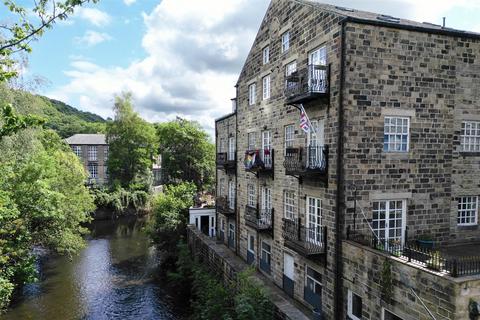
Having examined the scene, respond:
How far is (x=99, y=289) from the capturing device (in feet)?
75.3

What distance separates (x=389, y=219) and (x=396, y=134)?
3.06 metres

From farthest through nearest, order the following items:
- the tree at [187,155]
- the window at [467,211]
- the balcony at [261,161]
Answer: the tree at [187,155], the balcony at [261,161], the window at [467,211]

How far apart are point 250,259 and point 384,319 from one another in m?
10.9

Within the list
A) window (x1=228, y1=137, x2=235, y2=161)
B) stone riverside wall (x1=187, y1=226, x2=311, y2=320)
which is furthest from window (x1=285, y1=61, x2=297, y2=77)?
stone riverside wall (x1=187, y1=226, x2=311, y2=320)

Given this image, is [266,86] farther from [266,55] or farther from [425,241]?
[425,241]

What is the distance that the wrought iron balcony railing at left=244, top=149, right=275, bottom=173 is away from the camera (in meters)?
17.9

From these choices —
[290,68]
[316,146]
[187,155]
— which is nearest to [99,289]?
[316,146]

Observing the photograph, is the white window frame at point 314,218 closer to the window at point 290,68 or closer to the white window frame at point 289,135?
the white window frame at point 289,135

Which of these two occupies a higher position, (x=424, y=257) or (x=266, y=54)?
(x=266, y=54)

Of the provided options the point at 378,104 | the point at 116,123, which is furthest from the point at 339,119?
the point at 116,123

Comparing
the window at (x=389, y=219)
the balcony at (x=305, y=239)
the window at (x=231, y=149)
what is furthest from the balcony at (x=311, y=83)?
the window at (x=231, y=149)

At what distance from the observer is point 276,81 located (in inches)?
694

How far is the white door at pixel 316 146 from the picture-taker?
43.7 feet

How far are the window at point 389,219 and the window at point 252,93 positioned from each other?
33.2 ft
